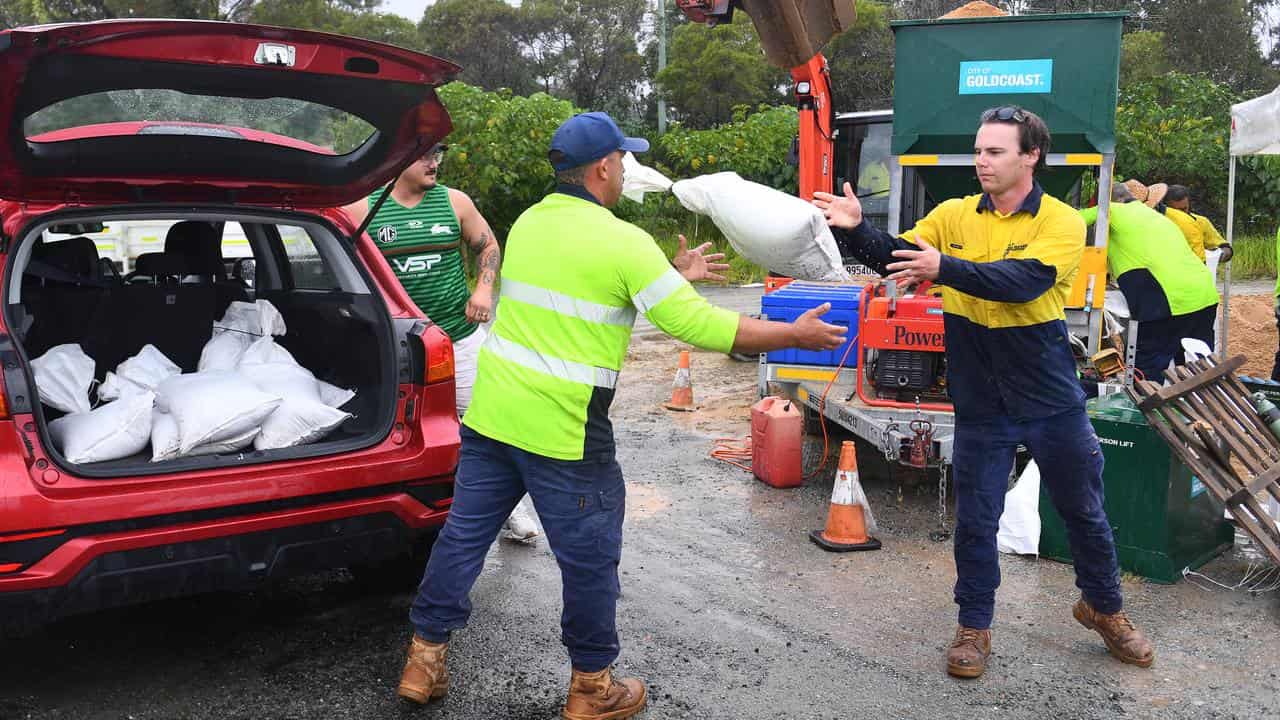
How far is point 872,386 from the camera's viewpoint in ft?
21.1

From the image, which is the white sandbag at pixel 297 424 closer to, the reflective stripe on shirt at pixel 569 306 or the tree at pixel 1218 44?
the reflective stripe on shirt at pixel 569 306

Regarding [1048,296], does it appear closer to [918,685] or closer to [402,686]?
[918,685]

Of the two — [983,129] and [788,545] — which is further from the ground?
[983,129]

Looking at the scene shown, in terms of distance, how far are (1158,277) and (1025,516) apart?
297 centimetres

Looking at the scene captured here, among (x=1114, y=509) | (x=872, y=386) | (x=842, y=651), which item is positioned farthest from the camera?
(x=872, y=386)

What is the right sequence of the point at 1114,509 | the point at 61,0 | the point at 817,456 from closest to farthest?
1. the point at 1114,509
2. the point at 817,456
3. the point at 61,0

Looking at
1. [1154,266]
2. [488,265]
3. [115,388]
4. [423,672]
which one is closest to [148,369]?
[115,388]

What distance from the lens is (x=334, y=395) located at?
4477 millimetres

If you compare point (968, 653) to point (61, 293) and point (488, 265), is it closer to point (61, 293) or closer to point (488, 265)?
point (488, 265)

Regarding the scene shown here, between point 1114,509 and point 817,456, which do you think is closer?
point 1114,509

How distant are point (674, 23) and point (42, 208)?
40.5 metres

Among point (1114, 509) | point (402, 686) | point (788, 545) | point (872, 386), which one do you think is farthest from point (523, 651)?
point (872, 386)

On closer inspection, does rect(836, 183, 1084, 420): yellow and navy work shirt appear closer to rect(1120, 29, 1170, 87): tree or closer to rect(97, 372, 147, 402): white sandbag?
rect(97, 372, 147, 402): white sandbag

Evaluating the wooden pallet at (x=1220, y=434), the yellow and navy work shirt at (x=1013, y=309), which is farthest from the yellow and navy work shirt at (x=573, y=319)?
the wooden pallet at (x=1220, y=434)
